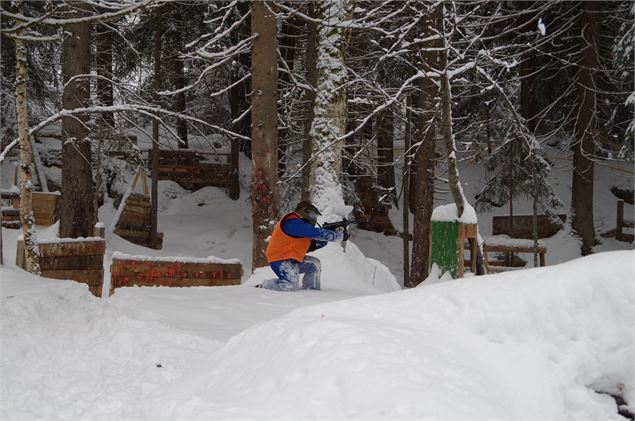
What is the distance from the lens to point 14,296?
256 inches

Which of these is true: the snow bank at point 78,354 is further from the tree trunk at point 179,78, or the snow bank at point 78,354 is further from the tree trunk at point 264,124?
the tree trunk at point 179,78

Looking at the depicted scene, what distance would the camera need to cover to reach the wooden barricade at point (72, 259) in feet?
31.4

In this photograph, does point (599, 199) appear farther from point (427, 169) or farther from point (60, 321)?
point (60, 321)

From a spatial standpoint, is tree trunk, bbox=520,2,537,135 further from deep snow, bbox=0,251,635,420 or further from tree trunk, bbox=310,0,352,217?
deep snow, bbox=0,251,635,420

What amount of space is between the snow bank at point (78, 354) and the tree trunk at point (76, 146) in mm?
5429

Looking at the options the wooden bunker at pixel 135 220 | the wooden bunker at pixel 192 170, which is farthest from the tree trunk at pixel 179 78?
the wooden bunker at pixel 135 220

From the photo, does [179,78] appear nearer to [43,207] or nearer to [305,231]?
[43,207]

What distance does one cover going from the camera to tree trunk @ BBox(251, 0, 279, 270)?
32.0 ft

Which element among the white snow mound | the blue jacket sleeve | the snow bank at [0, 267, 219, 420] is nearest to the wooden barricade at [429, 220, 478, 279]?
the white snow mound

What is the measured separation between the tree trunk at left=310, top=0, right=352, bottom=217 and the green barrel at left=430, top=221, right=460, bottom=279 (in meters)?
1.82

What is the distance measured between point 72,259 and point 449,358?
7.95 meters

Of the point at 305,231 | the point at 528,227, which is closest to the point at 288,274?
the point at 305,231

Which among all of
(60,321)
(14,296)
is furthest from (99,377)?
(14,296)

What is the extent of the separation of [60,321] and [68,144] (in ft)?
21.8
